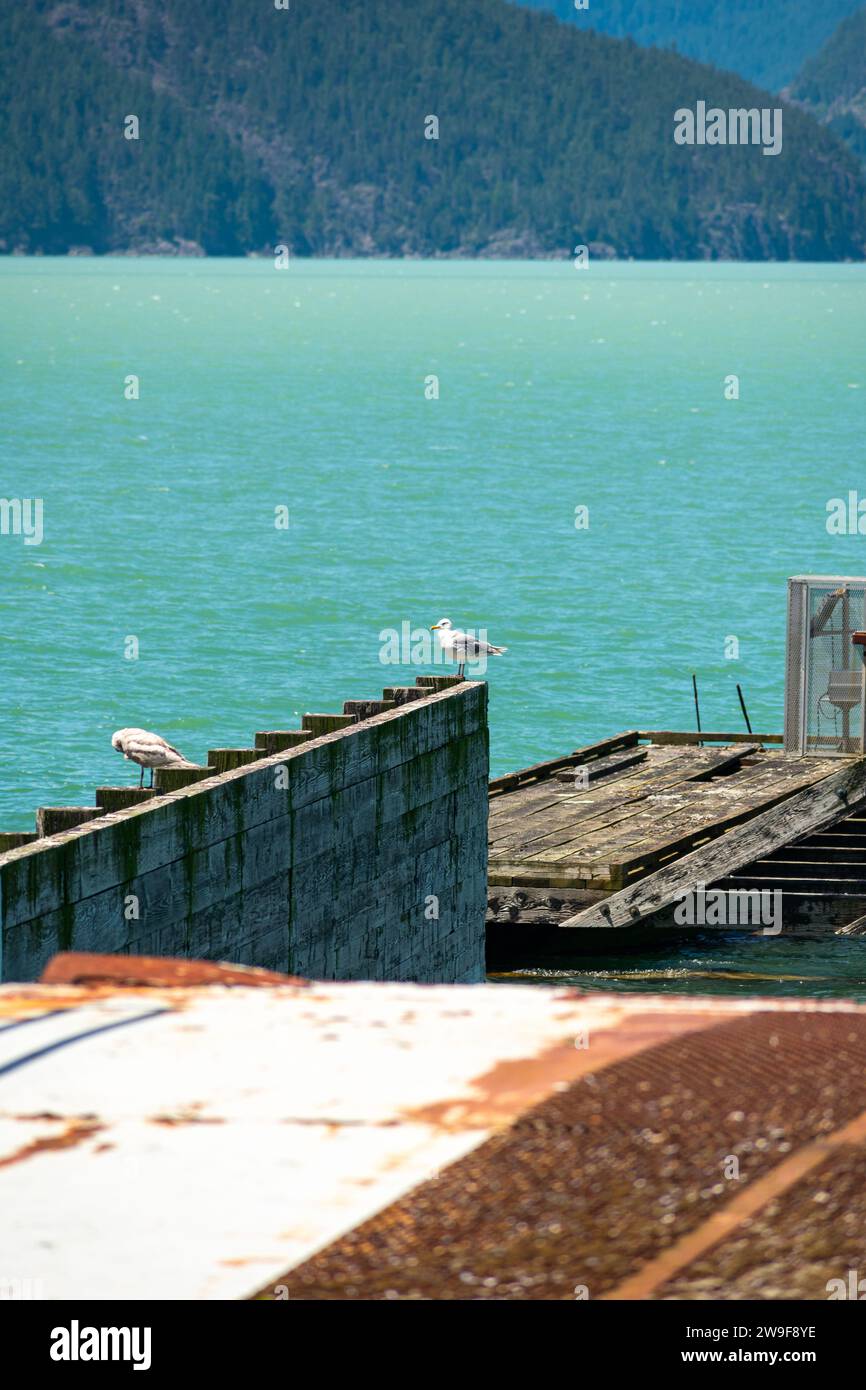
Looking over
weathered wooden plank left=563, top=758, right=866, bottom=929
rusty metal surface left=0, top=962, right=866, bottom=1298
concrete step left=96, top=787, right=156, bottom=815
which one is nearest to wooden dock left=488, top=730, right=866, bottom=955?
weathered wooden plank left=563, top=758, right=866, bottom=929

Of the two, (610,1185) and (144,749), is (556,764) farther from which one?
(610,1185)

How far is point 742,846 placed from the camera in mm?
27203

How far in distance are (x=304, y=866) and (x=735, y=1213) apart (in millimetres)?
13532

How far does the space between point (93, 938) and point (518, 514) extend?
85952 millimetres

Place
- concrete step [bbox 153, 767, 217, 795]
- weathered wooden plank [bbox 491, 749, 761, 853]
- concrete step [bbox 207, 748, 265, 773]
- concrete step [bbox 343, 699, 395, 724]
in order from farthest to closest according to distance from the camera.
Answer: weathered wooden plank [bbox 491, 749, 761, 853]
concrete step [bbox 343, 699, 395, 724]
concrete step [bbox 207, 748, 265, 773]
concrete step [bbox 153, 767, 217, 795]

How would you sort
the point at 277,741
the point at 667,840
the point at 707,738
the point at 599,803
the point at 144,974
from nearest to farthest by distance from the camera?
the point at 144,974 < the point at 277,741 < the point at 667,840 < the point at 599,803 < the point at 707,738

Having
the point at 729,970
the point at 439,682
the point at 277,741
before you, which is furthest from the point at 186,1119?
the point at 729,970

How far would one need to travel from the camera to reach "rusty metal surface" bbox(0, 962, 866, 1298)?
248 cm

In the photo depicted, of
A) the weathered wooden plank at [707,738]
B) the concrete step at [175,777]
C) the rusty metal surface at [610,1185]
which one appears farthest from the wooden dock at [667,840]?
the rusty metal surface at [610,1185]

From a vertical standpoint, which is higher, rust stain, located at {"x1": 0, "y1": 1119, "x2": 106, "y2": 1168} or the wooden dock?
rust stain, located at {"x1": 0, "y1": 1119, "x2": 106, "y2": 1168}

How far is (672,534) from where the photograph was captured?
93000mm

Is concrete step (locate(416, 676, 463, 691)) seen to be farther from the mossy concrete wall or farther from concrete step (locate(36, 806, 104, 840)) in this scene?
concrete step (locate(36, 806, 104, 840))

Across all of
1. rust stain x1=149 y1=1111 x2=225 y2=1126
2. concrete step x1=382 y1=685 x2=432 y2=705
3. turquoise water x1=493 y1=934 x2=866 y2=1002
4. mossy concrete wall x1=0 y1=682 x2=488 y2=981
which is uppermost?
rust stain x1=149 y1=1111 x2=225 y2=1126
